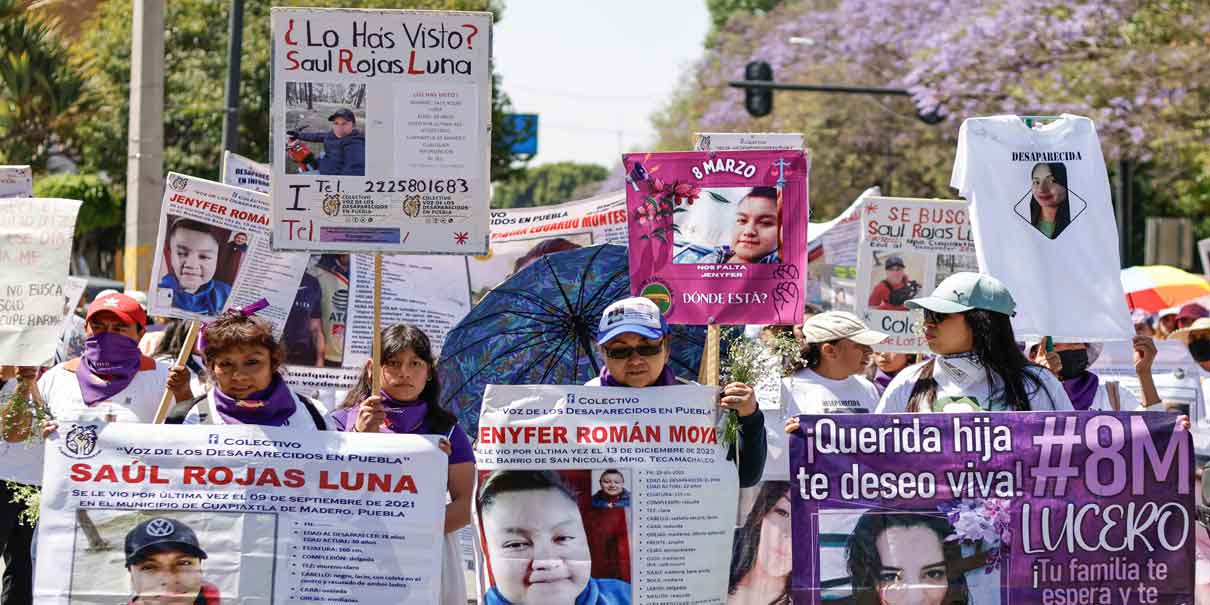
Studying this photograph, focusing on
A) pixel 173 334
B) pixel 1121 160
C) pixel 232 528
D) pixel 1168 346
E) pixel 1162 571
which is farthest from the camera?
pixel 1121 160

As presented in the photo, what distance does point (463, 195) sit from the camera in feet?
20.2

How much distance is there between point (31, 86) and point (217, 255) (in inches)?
953

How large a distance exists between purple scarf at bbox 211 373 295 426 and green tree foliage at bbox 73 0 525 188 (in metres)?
29.3

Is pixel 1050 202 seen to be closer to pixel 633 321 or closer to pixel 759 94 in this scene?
pixel 633 321

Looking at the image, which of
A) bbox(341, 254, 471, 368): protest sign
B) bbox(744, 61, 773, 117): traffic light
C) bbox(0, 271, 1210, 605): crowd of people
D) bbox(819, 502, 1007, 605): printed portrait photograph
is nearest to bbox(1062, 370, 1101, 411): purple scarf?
bbox(0, 271, 1210, 605): crowd of people

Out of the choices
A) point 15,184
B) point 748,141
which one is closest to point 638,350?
point 15,184

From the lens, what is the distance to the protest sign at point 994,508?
5.79 metres

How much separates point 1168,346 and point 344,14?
19.8ft

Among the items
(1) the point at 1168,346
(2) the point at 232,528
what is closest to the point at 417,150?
(2) the point at 232,528

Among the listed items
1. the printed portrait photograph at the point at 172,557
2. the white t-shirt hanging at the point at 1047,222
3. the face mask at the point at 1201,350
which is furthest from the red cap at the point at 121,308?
the face mask at the point at 1201,350

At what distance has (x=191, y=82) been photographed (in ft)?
116

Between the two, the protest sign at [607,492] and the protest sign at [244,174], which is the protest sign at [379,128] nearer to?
the protest sign at [607,492]

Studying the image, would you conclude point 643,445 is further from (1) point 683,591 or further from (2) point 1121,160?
(2) point 1121,160

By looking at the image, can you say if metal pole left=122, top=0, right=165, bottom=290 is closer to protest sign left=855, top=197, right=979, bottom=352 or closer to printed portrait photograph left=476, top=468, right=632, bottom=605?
protest sign left=855, top=197, right=979, bottom=352
